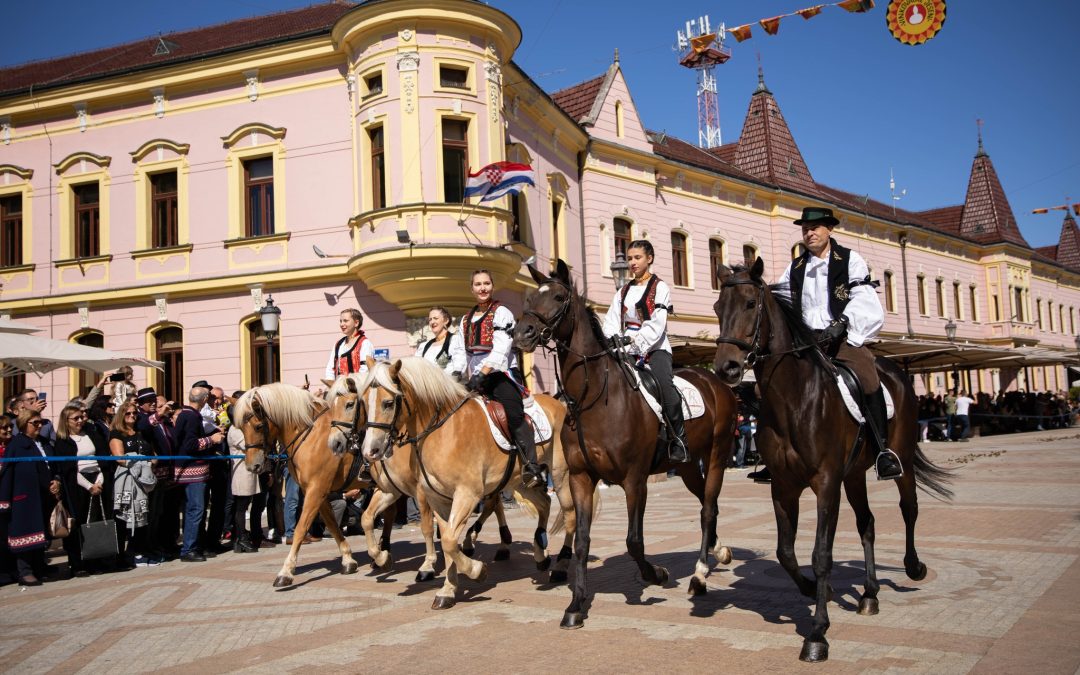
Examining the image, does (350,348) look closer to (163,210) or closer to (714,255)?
(163,210)

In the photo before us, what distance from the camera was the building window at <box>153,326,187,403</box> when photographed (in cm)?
2308

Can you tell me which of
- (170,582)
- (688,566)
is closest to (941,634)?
(688,566)

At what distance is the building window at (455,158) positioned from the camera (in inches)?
826

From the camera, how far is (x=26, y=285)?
2467 centimetres

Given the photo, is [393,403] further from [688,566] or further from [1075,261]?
[1075,261]

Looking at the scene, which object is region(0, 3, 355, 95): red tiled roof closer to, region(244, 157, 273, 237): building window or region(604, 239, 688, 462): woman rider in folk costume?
region(244, 157, 273, 237): building window

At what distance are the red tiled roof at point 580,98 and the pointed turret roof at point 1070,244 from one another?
171ft

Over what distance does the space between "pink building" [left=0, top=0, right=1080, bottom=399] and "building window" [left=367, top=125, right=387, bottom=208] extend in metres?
0.06

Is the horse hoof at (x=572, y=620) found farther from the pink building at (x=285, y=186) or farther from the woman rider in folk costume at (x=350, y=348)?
the pink building at (x=285, y=186)

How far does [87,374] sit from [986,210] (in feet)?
168

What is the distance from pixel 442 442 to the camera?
7684 mm

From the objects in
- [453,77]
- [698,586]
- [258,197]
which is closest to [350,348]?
[698,586]

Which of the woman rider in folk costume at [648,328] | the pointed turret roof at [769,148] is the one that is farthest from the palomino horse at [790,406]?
the pointed turret roof at [769,148]

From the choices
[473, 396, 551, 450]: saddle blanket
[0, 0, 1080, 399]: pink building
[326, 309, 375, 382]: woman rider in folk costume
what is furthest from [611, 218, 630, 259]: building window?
[473, 396, 551, 450]: saddle blanket
